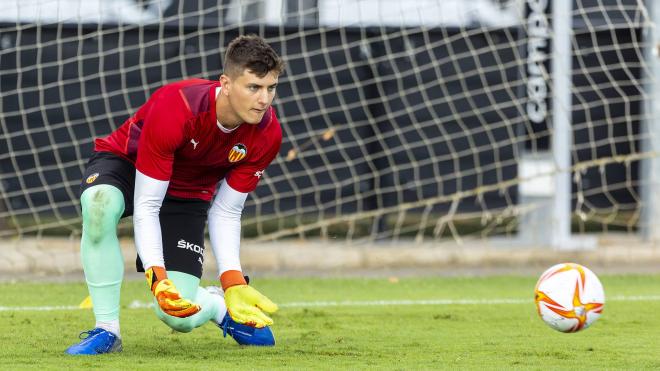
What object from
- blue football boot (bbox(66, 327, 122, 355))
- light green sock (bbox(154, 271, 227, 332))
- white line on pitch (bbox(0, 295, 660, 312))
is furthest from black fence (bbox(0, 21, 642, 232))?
blue football boot (bbox(66, 327, 122, 355))

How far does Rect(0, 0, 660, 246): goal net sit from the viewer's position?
9.24 m

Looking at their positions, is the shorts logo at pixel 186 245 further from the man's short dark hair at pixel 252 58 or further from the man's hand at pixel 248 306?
the man's short dark hair at pixel 252 58

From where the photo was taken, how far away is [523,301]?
23.3 feet

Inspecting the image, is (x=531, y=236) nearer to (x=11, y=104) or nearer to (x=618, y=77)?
(x=618, y=77)

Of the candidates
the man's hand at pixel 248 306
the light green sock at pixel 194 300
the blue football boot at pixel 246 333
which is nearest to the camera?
the man's hand at pixel 248 306

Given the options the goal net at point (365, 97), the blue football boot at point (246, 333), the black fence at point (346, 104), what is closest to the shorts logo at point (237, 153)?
the blue football boot at point (246, 333)

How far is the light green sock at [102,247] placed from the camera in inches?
187

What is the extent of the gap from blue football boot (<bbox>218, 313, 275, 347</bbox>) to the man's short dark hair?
1.10 meters

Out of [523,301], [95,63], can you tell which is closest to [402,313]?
[523,301]

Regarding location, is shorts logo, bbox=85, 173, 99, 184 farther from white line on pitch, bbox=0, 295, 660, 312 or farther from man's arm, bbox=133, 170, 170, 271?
white line on pitch, bbox=0, 295, 660, 312

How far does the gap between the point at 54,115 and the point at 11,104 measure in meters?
0.33

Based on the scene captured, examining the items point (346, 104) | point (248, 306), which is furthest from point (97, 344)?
point (346, 104)

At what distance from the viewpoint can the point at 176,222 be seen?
16.9 ft

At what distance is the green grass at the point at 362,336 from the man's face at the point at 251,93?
3.04ft
